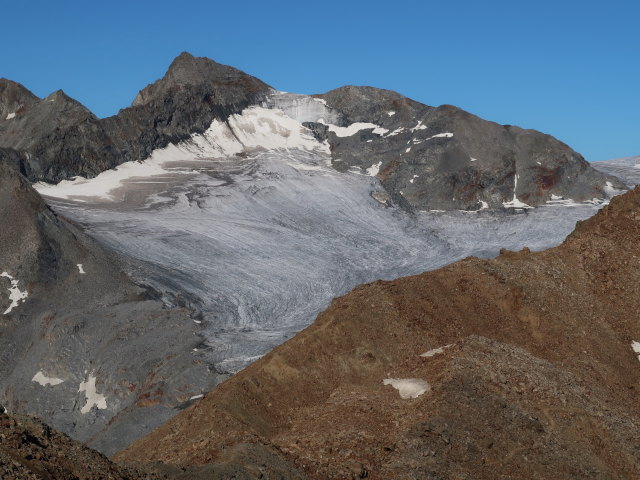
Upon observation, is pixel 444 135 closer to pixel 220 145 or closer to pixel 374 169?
pixel 374 169

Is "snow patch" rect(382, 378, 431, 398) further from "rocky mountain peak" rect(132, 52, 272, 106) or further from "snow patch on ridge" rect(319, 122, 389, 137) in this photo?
"rocky mountain peak" rect(132, 52, 272, 106)

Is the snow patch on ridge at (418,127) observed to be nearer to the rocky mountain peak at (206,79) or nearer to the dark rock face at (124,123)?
the dark rock face at (124,123)

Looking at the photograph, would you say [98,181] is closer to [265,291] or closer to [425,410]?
[265,291]

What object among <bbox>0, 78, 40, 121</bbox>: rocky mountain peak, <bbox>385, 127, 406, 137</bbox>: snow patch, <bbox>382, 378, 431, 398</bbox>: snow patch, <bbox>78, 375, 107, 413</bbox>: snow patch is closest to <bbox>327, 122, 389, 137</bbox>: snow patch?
<bbox>385, 127, 406, 137</bbox>: snow patch

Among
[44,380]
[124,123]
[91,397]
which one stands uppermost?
[124,123]

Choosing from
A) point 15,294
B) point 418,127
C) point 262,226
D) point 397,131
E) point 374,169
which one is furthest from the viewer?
point 397,131

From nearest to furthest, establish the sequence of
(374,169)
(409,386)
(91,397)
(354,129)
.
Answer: (409,386) → (91,397) → (374,169) → (354,129)

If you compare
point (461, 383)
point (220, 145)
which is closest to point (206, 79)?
point (220, 145)

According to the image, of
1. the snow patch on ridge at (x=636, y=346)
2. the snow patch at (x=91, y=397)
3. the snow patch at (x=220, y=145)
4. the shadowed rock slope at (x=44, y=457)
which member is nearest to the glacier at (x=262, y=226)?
the snow patch at (x=220, y=145)
